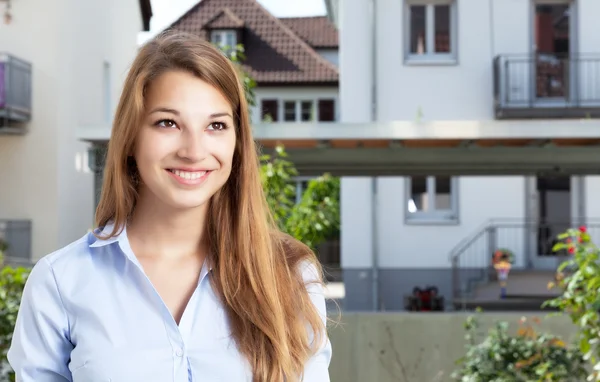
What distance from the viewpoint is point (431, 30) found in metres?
15.1

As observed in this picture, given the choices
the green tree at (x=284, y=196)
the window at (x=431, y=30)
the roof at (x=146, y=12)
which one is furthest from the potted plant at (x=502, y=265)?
the roof at (x=146, y=12)

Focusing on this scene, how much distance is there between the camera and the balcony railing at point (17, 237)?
14.1 m

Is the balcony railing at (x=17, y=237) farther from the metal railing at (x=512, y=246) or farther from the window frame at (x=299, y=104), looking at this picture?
the window frame at (x=299, y=104)

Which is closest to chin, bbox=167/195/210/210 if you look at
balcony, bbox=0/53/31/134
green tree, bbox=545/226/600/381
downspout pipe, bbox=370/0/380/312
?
green tree, bbox=545/226/600/381

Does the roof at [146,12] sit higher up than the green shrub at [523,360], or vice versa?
the roof at [146,12]

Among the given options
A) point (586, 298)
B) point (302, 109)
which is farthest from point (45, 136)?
point (302, 109)

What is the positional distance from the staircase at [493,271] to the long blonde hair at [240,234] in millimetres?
11074

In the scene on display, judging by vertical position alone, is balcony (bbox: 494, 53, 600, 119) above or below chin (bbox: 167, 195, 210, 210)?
above

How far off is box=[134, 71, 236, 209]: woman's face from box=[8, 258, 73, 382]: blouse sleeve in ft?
0.81

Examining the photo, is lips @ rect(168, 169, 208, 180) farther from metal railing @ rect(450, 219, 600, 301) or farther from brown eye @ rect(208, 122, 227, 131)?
metal railing @ rect(450, 219, 600, 301)

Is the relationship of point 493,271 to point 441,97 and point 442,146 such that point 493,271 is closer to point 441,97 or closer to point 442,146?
point 441,97

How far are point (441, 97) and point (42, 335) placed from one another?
1371 centimetres

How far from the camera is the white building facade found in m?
14.9

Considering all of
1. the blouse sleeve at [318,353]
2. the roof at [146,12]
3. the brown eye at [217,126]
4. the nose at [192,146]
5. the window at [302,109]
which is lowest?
the blouse sleeve at [318,353]
